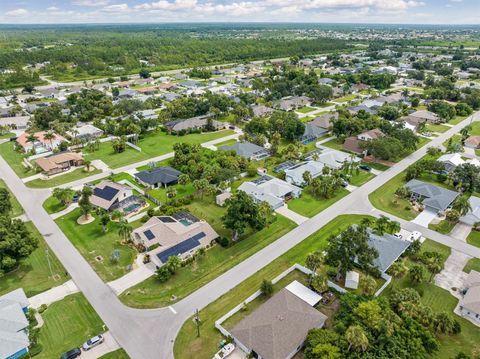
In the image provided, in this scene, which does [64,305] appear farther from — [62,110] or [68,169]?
[62,110]

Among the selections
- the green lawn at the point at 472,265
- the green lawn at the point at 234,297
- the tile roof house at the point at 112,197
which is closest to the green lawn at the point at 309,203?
the green lawn at the point at 234,297

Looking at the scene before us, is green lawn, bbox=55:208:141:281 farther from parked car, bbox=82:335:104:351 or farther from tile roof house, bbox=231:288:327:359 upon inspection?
tile roof house, bbox=231:288:327:359

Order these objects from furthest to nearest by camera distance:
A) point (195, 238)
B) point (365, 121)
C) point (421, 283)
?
1. point (365, 121)
2. point (195, 238)
3. point (421, 283)

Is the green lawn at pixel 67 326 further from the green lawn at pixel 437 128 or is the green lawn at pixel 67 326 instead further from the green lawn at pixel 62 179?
the green lawn at pixel 437 128

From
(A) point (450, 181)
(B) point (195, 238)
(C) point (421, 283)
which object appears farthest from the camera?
(A) point (450, 181)

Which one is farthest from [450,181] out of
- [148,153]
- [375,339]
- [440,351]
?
[148,153]

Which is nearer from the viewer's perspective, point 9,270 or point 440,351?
point 440,351
